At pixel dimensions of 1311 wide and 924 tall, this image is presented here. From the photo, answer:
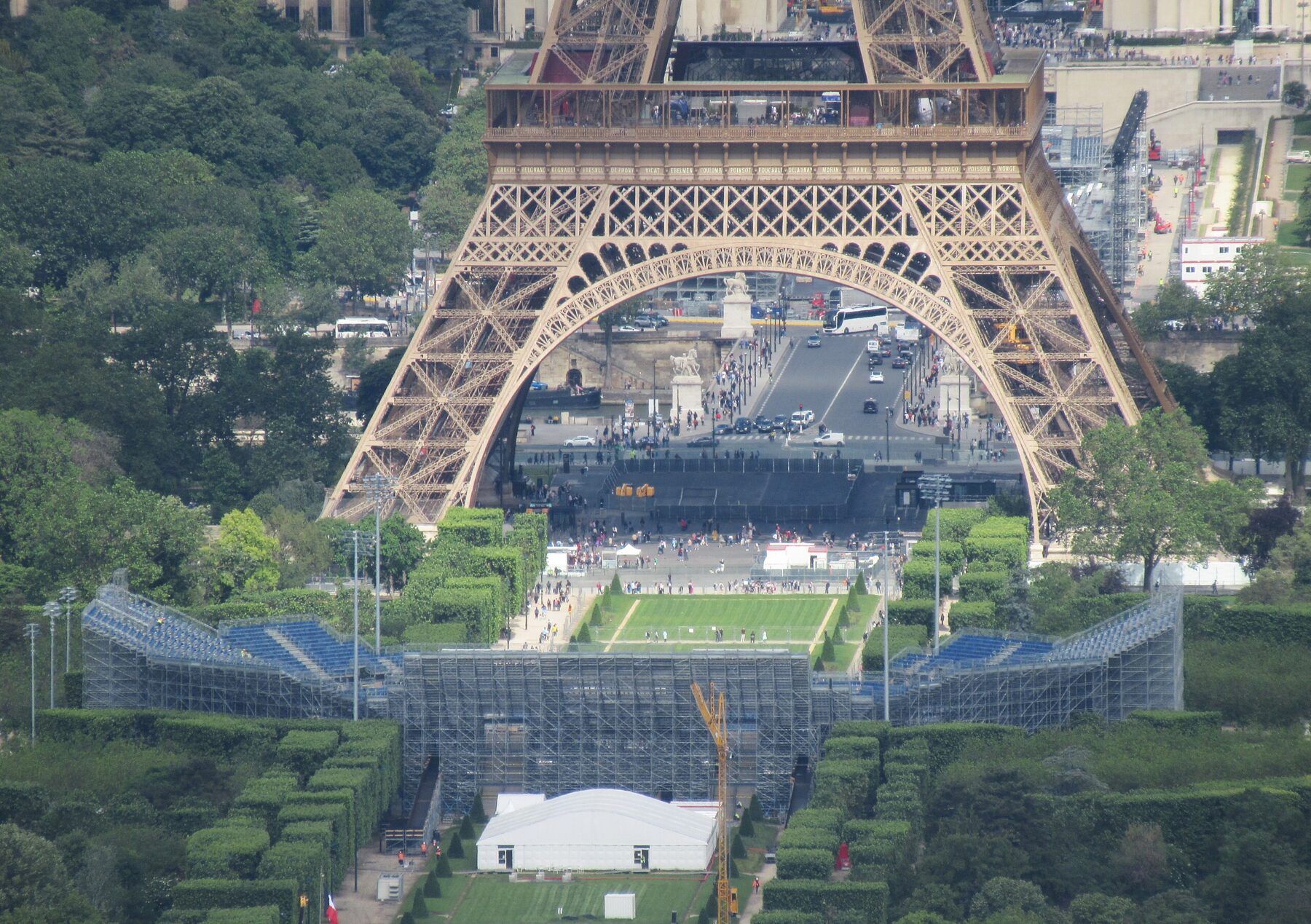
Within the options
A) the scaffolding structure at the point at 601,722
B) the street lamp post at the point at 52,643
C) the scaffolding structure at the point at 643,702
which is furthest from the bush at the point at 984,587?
the street lamp post at the point at 52,643

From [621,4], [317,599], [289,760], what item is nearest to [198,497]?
[317,599]

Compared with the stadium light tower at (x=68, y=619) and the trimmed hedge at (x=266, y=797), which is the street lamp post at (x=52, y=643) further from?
the trimmed hedge at (x=266, y=797)

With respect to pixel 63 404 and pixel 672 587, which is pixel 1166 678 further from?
pixel 63 404

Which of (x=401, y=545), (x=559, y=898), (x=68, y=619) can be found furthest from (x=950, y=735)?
(x=401, y=545)

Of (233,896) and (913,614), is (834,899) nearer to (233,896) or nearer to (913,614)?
(233,896)

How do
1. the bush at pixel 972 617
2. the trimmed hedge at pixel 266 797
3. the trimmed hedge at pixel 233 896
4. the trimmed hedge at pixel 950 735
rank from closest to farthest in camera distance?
the trimmed hedge at pixel 233 896, the trimmed hedge at pixel 266 797, the trimmed hedge at pixel 950 735, the bush at pixel 972 617

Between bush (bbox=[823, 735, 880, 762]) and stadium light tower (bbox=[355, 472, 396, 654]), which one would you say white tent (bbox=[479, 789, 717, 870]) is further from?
stadium light tower (bbox=[355, 472, 396, 654])
